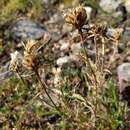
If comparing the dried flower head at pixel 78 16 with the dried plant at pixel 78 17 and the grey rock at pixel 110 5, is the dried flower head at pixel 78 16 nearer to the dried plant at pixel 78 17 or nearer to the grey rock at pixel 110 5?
the dried plant at pixel 78 17

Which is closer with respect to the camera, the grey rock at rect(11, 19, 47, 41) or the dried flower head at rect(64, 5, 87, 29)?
the dried flower head at rect(64, 5, 87, 29)

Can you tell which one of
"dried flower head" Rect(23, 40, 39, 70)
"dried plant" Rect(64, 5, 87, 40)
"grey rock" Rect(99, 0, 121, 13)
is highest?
"dried plant" Rect(64, 5, 87, 40)

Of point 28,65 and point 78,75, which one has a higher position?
point 28,65

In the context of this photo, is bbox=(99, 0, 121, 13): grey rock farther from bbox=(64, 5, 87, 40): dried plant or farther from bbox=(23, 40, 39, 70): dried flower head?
bbox=(23, 40, 39, 70): dried flower head

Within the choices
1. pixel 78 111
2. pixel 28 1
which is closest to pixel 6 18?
pixel 28 1

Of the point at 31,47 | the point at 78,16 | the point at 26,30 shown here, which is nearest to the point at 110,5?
the point at 26,30

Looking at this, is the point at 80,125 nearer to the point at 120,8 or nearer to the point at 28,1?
the point at 120,8

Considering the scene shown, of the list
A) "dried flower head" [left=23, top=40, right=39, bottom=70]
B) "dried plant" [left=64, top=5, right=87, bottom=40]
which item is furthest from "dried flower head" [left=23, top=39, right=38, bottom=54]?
"dried plant" [left=64, top=5, right=87, bottom=40]

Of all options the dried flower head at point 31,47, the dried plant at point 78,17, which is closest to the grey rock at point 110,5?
the dried plant at point 78,17

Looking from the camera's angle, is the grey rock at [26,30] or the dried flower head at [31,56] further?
the grey rock at [26,30]
